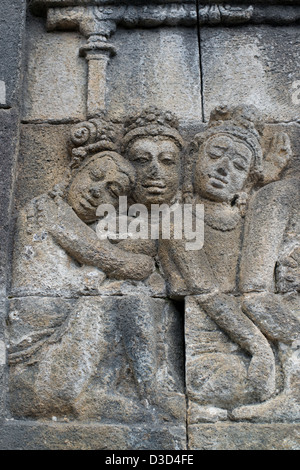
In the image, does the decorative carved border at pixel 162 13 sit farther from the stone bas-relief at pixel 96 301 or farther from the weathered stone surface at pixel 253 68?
the stone bas-relief at pixel 96 301

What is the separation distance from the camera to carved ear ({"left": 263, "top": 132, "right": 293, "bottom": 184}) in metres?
4.80

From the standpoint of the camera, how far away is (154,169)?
15.3 feet

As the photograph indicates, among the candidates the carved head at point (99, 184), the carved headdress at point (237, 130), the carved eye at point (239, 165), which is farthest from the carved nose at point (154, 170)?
the carved eye at point (239, 165)

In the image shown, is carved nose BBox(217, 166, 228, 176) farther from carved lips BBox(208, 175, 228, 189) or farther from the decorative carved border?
the decorative carved border

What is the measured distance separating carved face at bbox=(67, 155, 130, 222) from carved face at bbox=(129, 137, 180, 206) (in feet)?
0.41

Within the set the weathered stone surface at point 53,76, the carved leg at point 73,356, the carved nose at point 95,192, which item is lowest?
the carved leg at point 73,356

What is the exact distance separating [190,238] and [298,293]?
802mm

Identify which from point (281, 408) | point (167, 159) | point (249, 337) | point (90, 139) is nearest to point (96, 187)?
point (90, 139)

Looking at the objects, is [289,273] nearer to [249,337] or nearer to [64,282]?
[249,337]

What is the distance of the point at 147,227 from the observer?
15.2 feet

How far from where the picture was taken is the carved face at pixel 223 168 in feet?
15.2

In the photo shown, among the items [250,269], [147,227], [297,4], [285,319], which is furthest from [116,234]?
[297,4]

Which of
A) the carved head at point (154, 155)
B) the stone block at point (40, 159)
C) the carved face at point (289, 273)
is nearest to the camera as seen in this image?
the carved face at point (289, 273)

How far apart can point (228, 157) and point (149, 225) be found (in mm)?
729
